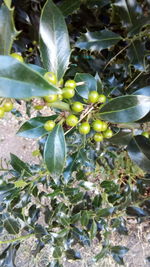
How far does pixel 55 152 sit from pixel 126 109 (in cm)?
15

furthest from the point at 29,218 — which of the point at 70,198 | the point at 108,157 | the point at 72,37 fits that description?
the point at 72,37

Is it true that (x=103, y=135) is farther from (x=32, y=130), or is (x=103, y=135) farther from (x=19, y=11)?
(x=19, y=11)

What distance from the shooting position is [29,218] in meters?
0.88

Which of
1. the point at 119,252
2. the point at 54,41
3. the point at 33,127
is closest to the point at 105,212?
the point at 119,252

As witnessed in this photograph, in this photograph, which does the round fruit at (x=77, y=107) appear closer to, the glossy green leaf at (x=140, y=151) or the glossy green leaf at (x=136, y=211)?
the glossy green leaf at (x=140, y=151)

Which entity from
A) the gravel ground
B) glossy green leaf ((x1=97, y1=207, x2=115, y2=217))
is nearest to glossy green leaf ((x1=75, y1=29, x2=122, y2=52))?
glossy green leaf ((x1=97, y1=207, x2=115, y2=217))

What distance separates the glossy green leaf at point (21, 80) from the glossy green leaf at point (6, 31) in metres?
0.10

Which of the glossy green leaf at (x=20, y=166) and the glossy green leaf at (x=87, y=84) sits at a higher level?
the glossy green leaf at (x=87, y=84)

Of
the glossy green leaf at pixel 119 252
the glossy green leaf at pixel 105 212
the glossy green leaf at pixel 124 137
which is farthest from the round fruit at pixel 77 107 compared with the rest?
the glossy green leaf at pixel 119 252

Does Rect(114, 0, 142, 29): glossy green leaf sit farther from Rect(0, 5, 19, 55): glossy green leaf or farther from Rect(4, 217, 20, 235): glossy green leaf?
Rect(4, 217, 20, 235): glossy green leaf

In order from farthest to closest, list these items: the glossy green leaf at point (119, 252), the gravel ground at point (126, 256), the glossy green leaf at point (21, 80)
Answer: the gravel ground at point (126, 256)
the glossy green leaf at point (119, 252)
the glossy green leaf at point (21, 80)

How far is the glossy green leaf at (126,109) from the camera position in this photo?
0.43 metres

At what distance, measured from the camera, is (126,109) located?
1.49 ft

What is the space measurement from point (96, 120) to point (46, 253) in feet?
4.45
